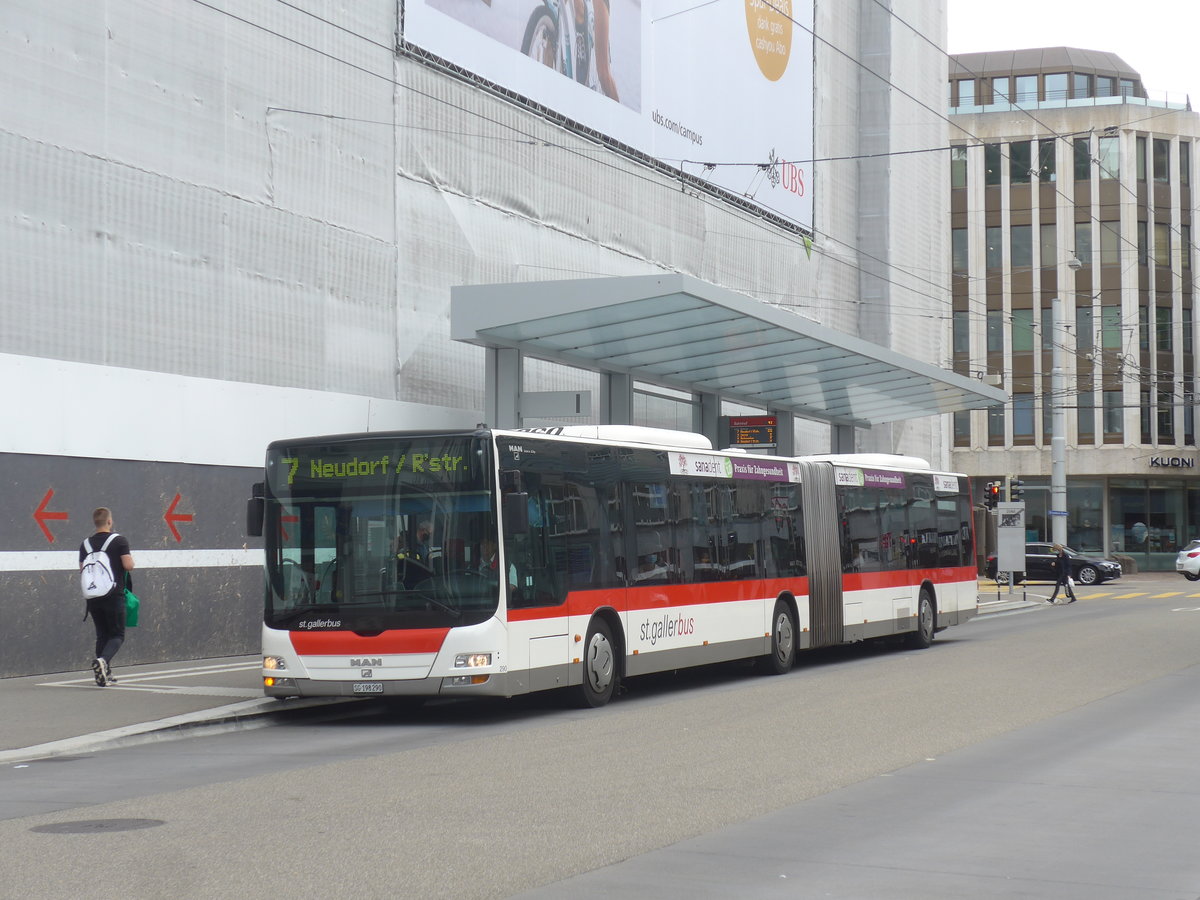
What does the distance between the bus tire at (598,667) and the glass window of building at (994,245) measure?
5676cm

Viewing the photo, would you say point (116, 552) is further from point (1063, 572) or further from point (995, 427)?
point (995, 427)

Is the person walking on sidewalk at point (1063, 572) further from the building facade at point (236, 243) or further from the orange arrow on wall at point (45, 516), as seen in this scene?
the orange arrow on wall at point (45, 516)

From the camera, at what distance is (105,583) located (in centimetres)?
1542

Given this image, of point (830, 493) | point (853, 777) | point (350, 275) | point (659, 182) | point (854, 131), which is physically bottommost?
point (853, 777)

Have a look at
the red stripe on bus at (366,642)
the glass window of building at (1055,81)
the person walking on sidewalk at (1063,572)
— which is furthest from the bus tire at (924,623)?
the glass window of building at (1055,81)

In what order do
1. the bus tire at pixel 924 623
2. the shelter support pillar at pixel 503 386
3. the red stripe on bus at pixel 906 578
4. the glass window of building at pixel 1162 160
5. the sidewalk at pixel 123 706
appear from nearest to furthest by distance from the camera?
1. the sidewalk at pixel 123 706
2. the red stripe on bus at pixel 906 578
3. the shelter support pillar at pixel 503 386
4. the bus tire at pixel 924 623
5. the glass window of building at pixel 1162 160

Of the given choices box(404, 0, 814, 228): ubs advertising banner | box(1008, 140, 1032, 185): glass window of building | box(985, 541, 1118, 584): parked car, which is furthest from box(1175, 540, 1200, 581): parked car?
box(404, 0, 814, 228): ubs advertising banner

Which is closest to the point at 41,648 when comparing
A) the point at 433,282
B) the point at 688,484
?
the point at 688,484

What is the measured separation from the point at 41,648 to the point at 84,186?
5.37 metres

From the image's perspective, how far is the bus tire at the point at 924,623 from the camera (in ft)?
78.6

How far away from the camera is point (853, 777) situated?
9.99 m

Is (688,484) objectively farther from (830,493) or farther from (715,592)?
(830,493)

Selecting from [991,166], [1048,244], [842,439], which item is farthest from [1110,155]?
[842,439]

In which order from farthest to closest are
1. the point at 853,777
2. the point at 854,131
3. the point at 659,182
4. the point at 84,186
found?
the point at 854,131
the point at 659,182
the point at 84,186
the point at 853,777
